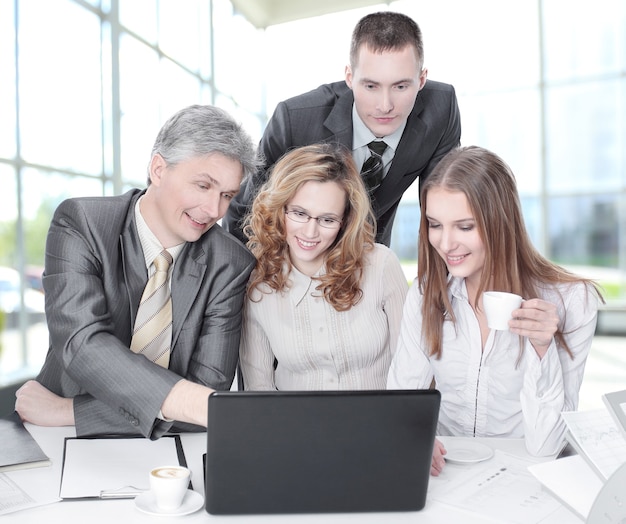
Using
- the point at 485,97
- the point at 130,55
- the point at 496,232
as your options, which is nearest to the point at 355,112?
the point at 496,232

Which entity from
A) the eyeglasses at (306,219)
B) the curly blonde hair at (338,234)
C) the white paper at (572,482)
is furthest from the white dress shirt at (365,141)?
the white paper at (572,482)

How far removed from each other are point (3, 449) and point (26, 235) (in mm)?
3426

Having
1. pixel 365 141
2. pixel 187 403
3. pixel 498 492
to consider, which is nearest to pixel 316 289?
pixel 365 141

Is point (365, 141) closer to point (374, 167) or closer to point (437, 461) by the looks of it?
point (374, 167)

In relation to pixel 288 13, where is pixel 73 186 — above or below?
below

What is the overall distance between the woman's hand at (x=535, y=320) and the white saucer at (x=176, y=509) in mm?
799

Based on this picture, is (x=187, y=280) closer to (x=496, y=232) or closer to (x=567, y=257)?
(x=496, y=232)

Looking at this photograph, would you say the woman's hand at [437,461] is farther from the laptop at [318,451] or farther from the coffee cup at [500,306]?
the coffee cup at [500,306]

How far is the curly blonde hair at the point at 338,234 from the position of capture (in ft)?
6.94

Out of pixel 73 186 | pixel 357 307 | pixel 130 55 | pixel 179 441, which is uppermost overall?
pixel 130 55

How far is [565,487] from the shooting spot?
110 cm

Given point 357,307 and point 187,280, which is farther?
point 357,307

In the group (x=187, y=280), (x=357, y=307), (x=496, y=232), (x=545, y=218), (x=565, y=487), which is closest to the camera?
(x=565, y=487)

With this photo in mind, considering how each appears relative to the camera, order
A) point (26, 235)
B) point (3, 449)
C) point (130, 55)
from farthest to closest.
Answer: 1. point (130, 55)
2. point (26, 235)
3. point (3, 449)
